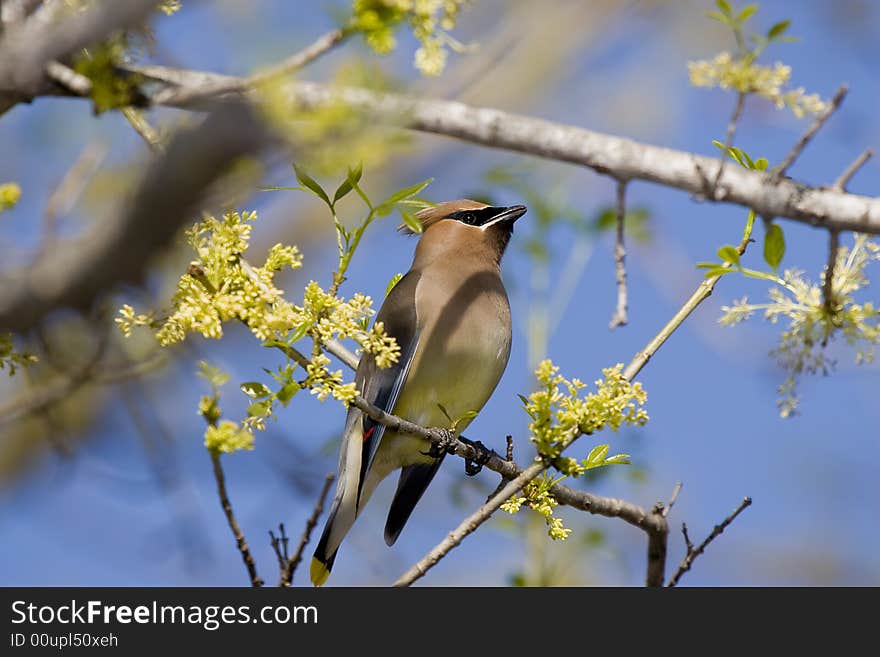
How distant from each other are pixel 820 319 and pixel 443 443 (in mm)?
1294

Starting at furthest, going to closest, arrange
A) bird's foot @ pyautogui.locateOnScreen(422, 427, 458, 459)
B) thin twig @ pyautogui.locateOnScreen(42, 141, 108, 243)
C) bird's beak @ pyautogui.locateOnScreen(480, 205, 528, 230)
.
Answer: bird's beak @ pyautogui.locateOnScreen(480, 205, 528, 230) < bird's foot @ pyautogui.locateOnScreen(422, 427, 458, 459) < thin twig @ pyautogui.locateOnScreen(42, 141, 108, 243)

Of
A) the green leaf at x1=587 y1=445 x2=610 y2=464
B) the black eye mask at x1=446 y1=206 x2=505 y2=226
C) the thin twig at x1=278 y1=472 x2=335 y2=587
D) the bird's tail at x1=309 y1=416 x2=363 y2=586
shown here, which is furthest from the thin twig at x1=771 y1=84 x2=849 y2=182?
the black eye mask at x1=446 y1=206 x2=505 y2=226

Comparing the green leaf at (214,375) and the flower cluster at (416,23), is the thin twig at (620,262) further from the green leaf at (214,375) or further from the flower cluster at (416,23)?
the green leaf at (214,375)

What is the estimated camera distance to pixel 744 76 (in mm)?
2566

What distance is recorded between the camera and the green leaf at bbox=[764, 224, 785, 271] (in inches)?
92.2

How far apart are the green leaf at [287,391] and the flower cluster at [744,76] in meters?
1.19

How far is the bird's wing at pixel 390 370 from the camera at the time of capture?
4340 mm

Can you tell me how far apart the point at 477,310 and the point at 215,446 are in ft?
9.08

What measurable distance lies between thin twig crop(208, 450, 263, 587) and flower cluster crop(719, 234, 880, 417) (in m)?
1.29

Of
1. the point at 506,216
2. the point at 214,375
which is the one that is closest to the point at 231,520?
the point at 214,375

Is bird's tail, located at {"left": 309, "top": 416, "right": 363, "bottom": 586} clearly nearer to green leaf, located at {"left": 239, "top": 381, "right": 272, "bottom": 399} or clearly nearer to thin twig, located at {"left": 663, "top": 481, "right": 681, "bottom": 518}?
thin twig, located at {"left": 663, "top": 481, "right": 681, "bottom": 518}

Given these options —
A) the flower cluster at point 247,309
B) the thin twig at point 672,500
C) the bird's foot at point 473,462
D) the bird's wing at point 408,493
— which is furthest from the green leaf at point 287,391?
the bird's wing at point 408,493

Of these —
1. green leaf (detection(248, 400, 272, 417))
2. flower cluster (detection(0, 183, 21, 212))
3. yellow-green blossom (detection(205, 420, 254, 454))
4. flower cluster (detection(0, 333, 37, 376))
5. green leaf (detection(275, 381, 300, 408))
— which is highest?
flower cluster (detection(0, 183, 21, 212))
